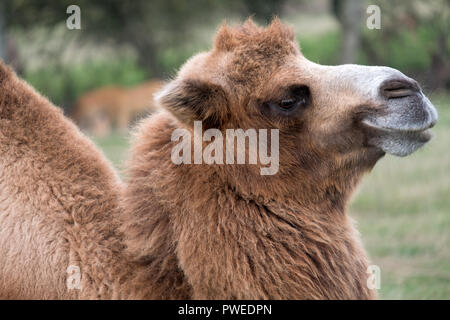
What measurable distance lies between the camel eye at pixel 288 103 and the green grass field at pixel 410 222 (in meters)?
1.06

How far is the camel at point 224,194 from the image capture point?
3594 mm

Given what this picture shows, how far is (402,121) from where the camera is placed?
3.60 m

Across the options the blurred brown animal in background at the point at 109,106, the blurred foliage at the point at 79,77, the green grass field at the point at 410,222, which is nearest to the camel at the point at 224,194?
the green grass field at the point at 410,222

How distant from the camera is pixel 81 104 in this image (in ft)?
61.5

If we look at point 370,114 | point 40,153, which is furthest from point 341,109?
point 40,153

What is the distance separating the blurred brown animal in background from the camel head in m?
14.9

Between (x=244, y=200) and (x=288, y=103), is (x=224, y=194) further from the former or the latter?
(x=288, y=103)

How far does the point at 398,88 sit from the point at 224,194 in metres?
1.08

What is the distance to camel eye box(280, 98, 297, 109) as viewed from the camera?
12.5 ft

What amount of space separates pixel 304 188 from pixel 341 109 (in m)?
0.48
